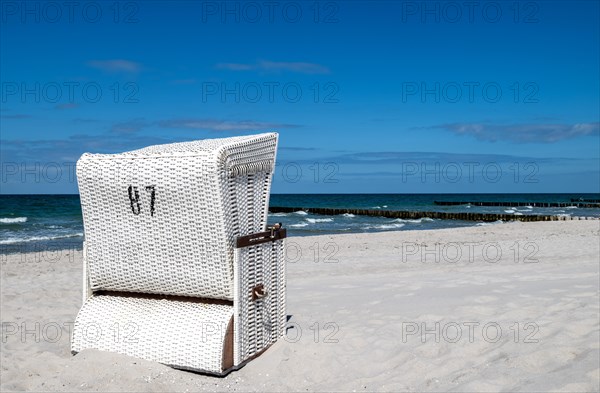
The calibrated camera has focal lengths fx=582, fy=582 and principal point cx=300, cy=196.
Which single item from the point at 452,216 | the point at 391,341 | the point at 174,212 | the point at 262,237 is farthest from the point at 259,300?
the point at 452,216

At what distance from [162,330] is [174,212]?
87cm

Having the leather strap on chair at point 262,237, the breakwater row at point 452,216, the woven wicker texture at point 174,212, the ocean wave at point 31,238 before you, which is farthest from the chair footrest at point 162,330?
the breakwater row at point 452,216

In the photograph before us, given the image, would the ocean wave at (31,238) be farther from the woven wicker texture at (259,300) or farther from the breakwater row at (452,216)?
the breakwater row at (452,216)

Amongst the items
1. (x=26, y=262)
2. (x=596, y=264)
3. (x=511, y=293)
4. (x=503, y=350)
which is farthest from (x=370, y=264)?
(x=26, y=262)

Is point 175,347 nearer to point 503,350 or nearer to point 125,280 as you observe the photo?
point 125,280

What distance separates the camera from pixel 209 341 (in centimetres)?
404

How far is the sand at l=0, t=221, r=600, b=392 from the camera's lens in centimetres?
383

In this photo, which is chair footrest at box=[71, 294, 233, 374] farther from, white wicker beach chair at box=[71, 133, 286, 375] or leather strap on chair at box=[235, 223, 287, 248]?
leather strap on chair at box=[235, 223, 287, 248]

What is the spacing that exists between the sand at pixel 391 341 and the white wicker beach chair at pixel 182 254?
0.59 ft

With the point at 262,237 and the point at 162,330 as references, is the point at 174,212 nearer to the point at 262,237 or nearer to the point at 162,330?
the point at 262,237

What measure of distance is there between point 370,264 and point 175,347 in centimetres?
718

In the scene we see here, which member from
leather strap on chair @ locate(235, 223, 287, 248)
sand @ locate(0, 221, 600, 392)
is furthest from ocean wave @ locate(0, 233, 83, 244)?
leather strap on chair @ locate(235, 223, 287, 248)

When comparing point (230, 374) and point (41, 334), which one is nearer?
point (230, 374)

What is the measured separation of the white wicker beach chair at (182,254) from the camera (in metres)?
4.00
